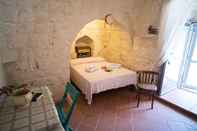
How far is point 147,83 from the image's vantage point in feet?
10.4

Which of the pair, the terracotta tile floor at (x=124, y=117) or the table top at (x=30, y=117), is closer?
the table top at (x=30, y=117)

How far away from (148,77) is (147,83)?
0.20m

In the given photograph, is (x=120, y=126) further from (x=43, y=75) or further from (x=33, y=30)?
(x=33, y=30)

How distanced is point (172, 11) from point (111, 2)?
123 cm

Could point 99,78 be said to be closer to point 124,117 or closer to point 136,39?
point 124,117

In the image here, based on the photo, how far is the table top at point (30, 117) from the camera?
1.19 meters

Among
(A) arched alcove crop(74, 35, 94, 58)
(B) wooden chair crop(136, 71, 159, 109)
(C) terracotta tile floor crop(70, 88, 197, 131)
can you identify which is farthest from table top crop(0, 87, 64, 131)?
(A) arched alcove crop(74, 35, 94, 58)

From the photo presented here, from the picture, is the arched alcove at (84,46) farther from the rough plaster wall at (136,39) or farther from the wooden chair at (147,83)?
the wooden chair at (147,83)

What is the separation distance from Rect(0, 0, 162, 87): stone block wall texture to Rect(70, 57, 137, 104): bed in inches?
14.8

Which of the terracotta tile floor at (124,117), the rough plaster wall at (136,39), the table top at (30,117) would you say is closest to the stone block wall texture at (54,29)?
the rough plaster wall at (136,39)

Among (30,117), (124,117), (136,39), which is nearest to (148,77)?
(136,39)

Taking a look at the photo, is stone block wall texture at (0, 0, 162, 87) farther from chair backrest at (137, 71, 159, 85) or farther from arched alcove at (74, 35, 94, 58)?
arched alcove at (74, 35, 94, 58)

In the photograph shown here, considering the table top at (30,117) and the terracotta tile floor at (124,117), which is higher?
the table top at (30,117)

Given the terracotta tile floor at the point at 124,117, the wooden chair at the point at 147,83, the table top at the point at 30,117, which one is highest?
the table top at the point at 30,117
